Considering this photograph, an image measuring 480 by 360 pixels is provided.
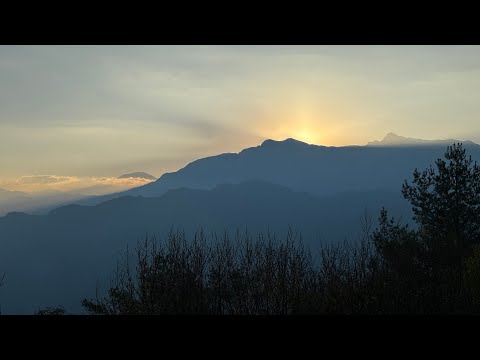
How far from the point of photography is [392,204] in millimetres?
151375

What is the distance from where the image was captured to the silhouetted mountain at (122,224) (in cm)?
9188

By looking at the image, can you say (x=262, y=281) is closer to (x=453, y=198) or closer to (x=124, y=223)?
(x=453, y=198)

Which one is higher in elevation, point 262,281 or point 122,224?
point 122,224

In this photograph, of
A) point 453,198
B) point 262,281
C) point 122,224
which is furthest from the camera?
point 122,224

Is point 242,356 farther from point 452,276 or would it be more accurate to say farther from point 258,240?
point 452,276

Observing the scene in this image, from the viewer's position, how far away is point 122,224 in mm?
122562

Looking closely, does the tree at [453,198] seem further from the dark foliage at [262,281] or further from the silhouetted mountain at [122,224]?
the silhouetted mountain at [122,224]

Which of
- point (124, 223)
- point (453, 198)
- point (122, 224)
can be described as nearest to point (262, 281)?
point (453, 198)

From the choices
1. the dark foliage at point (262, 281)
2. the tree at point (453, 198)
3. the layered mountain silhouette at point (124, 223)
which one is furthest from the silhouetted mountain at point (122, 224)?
the dark foliage at point (262, 281)

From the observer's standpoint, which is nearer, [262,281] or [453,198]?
[262,281]

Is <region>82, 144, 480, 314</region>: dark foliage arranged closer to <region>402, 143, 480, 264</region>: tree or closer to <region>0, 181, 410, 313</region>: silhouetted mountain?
<region>402, 143, 480, 264</region>: tree

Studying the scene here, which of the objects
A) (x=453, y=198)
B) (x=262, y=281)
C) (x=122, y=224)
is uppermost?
(x=453, y=198)

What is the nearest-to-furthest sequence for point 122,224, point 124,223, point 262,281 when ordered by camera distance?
1. point 262,281
2. point 122,224
3. point 124,223
